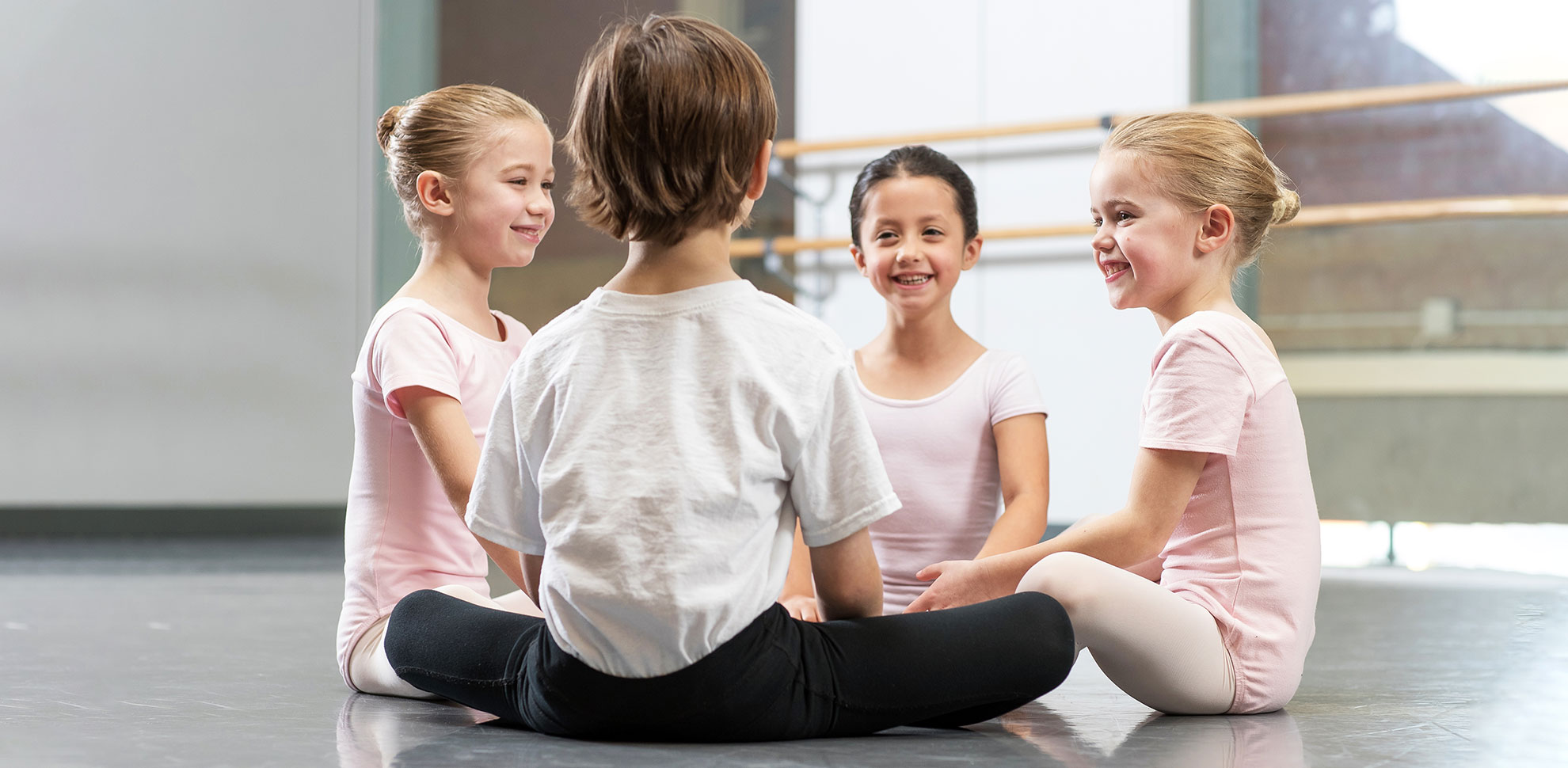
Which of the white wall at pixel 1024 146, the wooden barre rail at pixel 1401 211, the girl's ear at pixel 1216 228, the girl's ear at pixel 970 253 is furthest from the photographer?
the white wall at pixel 1024 146

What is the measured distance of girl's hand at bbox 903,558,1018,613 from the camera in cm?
93

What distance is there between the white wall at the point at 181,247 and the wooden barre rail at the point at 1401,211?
1.57 meters

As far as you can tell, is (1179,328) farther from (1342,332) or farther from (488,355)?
(1342,332)

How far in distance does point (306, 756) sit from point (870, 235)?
727mm

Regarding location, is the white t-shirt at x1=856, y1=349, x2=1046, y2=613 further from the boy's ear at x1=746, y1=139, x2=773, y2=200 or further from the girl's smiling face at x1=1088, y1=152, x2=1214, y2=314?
the boy's ear at x1=746, y1=139, x2=773, y2=200

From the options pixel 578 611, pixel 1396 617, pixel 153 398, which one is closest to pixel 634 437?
pixel 578 611

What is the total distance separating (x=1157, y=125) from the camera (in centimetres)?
99

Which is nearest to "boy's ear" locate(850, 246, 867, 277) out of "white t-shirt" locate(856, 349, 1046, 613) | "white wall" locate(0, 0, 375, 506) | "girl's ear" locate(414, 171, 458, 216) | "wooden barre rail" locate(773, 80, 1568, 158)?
"white t-shirt" locate(856, 349, 1046, 613)

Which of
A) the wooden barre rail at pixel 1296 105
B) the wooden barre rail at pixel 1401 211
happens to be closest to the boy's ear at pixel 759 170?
the wooden barre rail at pixel 1401 211

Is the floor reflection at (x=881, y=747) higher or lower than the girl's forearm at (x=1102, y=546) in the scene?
lower

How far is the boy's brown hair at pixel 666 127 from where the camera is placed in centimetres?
74

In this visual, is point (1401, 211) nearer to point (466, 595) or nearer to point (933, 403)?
point (933, 403)

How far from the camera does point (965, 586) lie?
94 cm

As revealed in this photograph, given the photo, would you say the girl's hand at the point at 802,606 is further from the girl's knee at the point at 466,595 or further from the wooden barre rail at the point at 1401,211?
the wooden barre rail at the point at 1401,211
